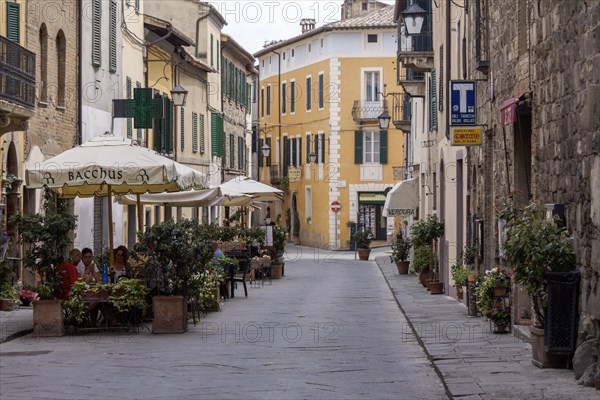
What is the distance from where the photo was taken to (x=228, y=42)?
5788cm

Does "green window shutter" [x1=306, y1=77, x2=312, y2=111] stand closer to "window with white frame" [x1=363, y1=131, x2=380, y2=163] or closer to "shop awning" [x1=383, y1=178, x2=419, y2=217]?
"window with white frame" [x1=363, y1=131, x2=380, y2=163]

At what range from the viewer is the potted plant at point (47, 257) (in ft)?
55.2

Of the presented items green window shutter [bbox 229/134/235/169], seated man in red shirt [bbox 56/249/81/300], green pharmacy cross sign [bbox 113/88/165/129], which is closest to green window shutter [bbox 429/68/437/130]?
green pharmacy cross sign [bbox 113/88/165/129]

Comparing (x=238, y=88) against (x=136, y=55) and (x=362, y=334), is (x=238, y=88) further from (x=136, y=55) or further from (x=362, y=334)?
(x=362, y=334)

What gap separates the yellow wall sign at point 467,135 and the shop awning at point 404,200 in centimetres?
1848

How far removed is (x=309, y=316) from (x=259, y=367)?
7.60 metres

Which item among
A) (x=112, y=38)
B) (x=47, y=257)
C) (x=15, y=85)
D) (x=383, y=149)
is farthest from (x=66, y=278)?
(x=383, y=149)

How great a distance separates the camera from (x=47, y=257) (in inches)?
668

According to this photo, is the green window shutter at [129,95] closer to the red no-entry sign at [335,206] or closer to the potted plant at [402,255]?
the potted plant at [402,255]

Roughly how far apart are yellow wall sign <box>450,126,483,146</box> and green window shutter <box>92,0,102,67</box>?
1310 cm

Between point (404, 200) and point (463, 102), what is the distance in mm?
18688

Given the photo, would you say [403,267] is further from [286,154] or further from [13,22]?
[286,154]

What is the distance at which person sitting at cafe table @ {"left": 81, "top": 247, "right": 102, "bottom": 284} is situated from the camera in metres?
18.1

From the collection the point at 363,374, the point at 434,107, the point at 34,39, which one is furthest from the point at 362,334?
the point at 434,107
